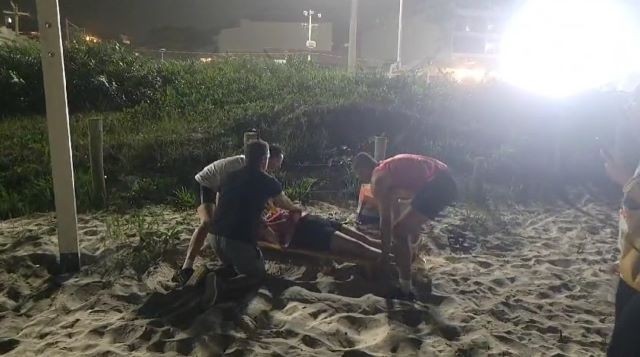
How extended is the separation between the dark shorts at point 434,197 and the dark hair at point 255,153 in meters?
1.37

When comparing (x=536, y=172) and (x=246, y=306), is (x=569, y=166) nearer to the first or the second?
(x=536, y=172)

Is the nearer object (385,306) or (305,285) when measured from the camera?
(385,306)

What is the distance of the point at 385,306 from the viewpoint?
438cm

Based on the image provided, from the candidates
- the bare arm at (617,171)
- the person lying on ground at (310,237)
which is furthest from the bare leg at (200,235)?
the bare arm at (617,171)

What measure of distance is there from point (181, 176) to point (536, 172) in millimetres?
6344

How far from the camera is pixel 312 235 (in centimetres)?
506

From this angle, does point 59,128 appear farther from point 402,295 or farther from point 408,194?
point 402,295

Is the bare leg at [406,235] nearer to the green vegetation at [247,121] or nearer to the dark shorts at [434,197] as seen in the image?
the dark shorts at [434,197]

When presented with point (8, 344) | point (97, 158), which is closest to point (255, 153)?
point (8, 344)

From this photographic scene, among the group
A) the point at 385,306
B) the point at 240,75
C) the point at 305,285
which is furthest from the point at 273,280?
the point at 240,75

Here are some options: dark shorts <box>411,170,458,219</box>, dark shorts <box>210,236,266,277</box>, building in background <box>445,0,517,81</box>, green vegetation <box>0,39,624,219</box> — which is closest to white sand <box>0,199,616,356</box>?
dark shorts <box>210,236,266,277</box>

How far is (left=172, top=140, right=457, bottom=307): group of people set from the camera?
→ 455cm

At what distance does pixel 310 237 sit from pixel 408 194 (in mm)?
1011

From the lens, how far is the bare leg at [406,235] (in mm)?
4629
